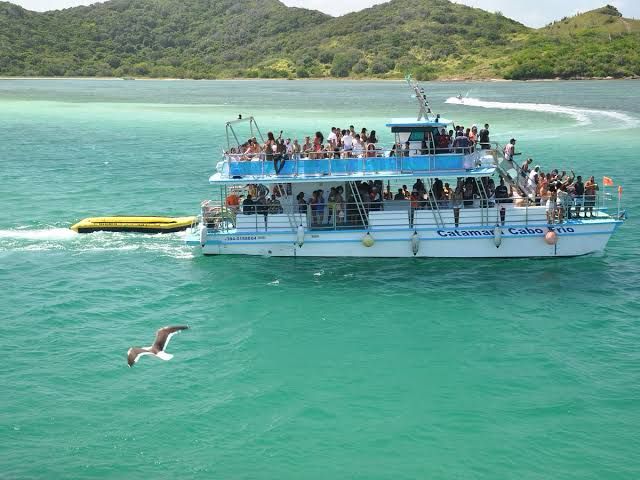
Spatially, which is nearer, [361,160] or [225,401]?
[225,401]

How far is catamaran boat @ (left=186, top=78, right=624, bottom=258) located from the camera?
2803 centimetres

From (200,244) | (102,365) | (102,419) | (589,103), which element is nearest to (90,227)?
(200,244)

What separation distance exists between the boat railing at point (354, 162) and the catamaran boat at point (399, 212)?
0.04m

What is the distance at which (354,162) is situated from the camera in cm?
2836

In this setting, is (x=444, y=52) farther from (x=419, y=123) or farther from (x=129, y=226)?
(x=419, y=123)

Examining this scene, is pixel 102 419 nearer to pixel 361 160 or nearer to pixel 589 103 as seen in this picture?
pixel 361 160

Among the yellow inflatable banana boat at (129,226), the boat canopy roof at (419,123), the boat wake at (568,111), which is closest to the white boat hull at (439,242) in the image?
the boat canopy roof at (419,123)

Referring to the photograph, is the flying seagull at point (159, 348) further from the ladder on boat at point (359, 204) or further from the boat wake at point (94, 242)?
the boat wake at point (94, 242)

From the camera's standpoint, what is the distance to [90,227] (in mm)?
33500

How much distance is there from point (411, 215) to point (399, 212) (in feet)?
1.95

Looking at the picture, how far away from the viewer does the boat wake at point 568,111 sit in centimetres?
7212

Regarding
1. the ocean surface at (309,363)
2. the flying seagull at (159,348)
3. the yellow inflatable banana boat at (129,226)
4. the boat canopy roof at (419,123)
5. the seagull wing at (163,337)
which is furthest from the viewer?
the yellow inflatable banana boat at (129,226)

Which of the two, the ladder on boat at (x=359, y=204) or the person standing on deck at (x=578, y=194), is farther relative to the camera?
the ladder on boat at (x=359, y=204)

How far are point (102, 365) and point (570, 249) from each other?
16.7 metres
